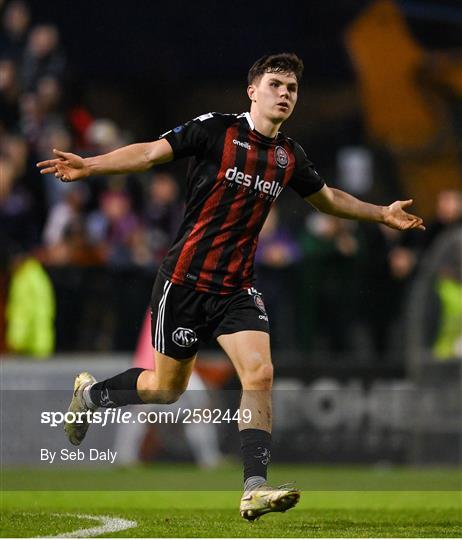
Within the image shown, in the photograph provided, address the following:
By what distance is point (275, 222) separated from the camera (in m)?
15.6

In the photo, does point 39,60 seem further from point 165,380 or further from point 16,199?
point 165,380

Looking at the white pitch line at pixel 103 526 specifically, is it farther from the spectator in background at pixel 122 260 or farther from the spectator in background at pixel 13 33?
the spectator in background at pixel 13 33

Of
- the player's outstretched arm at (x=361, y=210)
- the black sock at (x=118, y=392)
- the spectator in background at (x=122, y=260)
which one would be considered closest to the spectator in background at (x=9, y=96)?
the spectator in background at (x=122, y=260)

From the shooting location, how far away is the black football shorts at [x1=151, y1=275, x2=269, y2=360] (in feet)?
26.9

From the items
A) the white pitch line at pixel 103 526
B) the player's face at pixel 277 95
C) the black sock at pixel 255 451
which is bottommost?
the white pitch line at pixel 103 526

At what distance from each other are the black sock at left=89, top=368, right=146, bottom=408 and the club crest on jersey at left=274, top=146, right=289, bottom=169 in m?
1.55

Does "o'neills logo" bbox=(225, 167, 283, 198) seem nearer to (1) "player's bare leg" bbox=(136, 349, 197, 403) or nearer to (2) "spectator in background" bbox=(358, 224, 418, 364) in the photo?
(1) "player's bare leg" bbox=(136, 349, 197, 403)

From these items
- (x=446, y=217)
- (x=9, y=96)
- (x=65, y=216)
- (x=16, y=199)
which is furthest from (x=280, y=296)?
(x=9, y=96)

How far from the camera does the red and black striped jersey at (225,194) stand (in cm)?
804

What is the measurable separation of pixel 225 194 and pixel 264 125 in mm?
450

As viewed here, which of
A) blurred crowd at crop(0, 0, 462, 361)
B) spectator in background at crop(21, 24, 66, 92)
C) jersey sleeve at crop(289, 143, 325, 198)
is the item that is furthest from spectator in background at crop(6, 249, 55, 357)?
jersey sleeve at crop(289, 143, 325, 198)

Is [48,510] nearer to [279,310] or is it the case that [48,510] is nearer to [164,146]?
[164,146]

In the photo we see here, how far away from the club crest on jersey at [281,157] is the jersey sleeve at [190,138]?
434 millimetres

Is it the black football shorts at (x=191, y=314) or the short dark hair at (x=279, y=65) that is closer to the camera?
the short dark hair at (x=279, y=65)
